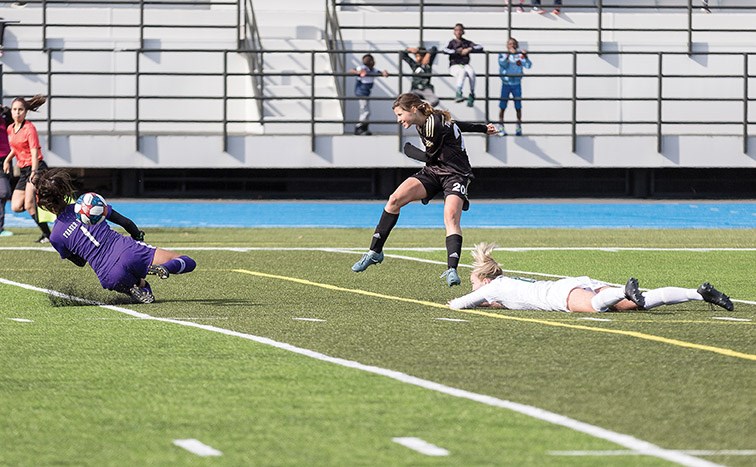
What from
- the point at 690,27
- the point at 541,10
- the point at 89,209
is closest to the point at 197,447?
the point at 89,209

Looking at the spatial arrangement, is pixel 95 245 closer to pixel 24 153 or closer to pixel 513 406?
pixel 513 406

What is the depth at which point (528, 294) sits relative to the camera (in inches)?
454

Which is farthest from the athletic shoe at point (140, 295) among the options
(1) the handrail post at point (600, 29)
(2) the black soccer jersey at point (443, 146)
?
(1) the handrail post at point (600, 29)

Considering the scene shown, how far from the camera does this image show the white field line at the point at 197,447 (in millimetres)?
6168

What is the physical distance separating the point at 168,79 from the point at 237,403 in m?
25.9

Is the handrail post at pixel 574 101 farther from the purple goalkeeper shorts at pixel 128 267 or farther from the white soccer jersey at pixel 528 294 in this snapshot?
the purple goalkeeper shorts at pixel 128 267

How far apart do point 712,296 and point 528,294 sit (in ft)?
4.47

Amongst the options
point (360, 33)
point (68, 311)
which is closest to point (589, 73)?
point (360, 33)

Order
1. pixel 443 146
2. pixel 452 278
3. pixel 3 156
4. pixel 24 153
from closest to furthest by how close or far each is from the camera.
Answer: pixel 452 278, pixel 443 146, pixel 24 153, pixel 3 156

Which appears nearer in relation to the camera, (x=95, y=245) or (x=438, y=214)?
(x=95, y=245)

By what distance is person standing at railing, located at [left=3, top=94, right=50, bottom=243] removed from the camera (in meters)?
20.1

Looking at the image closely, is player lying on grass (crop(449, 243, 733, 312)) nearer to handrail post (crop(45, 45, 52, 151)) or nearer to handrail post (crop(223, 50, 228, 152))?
handrail post (crop(223, 50, 228, 152))

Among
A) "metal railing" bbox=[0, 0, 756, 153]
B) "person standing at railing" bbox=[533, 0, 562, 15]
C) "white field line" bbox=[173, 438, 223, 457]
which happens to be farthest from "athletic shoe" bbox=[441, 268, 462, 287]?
"person standing at railing" bbox=[533, 0, 562, 15]

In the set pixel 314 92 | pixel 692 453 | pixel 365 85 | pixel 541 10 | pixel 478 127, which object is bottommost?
pixel 692 453
